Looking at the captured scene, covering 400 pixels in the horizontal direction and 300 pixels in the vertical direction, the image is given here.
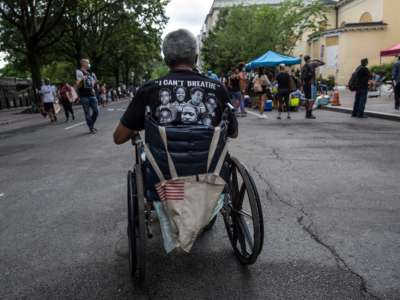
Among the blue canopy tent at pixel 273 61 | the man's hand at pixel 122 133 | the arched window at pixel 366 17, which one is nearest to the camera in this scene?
the man's hand at pixel 122 133

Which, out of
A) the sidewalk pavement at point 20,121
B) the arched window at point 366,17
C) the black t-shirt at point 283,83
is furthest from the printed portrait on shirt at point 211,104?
the arched window at point 366,17

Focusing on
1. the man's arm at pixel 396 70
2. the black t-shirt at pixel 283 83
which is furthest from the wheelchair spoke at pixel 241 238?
the man's arm at pixel 396 70

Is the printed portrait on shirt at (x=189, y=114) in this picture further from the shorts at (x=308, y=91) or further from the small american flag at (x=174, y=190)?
the shorts at (x=308, y=91)

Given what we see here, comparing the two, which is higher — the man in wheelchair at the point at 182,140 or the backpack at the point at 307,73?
the backpack at the point at 307,73

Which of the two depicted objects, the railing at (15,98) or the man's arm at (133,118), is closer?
the man's arm at (133,118)

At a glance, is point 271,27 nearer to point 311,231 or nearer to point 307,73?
point 307,73

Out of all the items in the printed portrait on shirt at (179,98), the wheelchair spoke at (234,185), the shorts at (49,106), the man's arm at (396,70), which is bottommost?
the wheelchair spoke at (234,185)

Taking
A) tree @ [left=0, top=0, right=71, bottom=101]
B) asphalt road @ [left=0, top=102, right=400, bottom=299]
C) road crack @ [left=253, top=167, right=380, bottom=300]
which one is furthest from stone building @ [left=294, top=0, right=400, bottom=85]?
road crack @ [left=253, top=167, right=380, bottom=300]

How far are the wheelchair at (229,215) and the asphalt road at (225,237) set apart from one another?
153 millimetres

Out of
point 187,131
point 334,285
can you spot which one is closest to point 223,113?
point 187,131

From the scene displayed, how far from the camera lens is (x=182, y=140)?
2.41m

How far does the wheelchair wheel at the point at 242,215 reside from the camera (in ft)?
8.18

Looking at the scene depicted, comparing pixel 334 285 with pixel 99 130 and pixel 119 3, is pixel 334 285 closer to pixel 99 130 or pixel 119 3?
pixel 99 130

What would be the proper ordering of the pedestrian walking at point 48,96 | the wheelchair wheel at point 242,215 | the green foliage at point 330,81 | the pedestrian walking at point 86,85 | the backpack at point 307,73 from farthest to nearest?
1. the green foliage at point 330,81
2. the pedestrian walking at point 48,96
3. the backpack at point 307,73
4. the pedestrian walking at point 86,85
5. the wheelchair wheel at point 242,215
